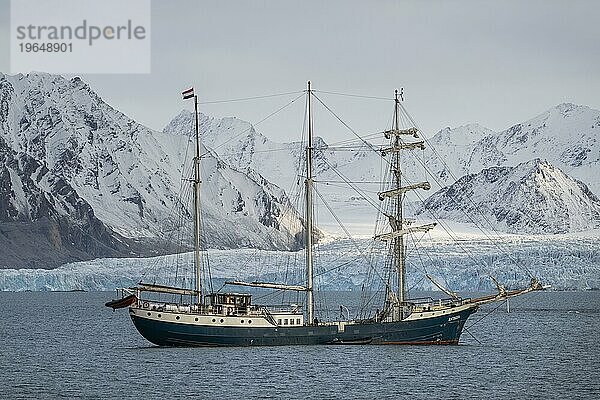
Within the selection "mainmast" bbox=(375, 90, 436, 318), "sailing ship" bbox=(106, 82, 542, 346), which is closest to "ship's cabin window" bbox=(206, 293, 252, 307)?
"sailing ship" bbox=(106, 82, 542, 346)

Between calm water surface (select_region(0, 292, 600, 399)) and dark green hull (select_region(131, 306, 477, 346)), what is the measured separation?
96cm

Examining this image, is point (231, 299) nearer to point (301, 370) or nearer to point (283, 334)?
point (283, 334)

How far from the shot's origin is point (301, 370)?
9138 centimetres

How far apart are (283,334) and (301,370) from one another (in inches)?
393

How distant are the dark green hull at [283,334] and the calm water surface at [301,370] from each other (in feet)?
3.16

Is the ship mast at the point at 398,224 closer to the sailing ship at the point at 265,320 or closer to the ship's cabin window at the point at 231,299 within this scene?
the sailing ship at the point at 265,320

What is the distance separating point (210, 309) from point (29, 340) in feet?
118

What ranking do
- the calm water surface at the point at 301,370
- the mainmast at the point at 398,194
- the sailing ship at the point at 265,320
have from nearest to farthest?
1. the calm water surface at the point at 301,370
2. the sailing ship at the point at 265,320
3. the mainmast at the point at 398,194

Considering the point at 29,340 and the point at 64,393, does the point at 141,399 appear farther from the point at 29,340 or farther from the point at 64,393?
the point at 29,340

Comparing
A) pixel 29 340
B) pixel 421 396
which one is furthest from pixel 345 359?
pixel 29 340

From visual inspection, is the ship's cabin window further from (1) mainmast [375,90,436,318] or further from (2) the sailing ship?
(1) mainmast [375,90,436,318]

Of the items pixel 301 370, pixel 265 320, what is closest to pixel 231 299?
pixel 265 320

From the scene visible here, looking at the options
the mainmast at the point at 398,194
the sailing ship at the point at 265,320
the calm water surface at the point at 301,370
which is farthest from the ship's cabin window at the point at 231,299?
the mainmast at the point at 398,194

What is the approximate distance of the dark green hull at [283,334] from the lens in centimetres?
10062
